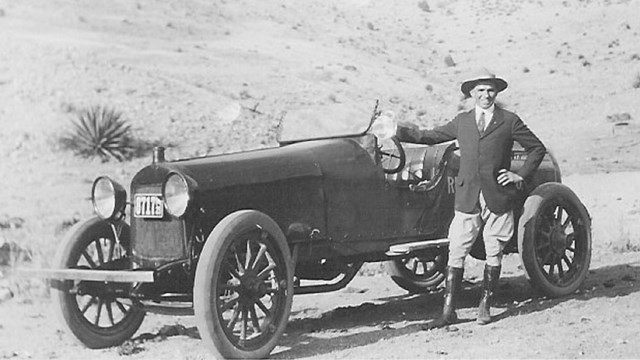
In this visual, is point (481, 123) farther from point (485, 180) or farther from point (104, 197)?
point (104, 197)

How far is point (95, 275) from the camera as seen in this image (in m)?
6.03

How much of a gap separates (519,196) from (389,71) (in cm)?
2779

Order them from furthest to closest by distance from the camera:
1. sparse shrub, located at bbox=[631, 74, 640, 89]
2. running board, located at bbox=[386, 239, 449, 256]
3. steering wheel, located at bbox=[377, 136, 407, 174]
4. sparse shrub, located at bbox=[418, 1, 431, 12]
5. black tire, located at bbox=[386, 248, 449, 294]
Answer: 1. sparse shrub, located at bbox=[418, 1, 431, 12]
2. sparse shrub, located at bbox=[631, 74, 640, 89]
3. black tire, located at bbox=[386, 248, 449, 294]
4. steering wheel, located at bbox=[377, 136, 407, 174]
5. running board, located at bbox=[386, 239, 449, 256]

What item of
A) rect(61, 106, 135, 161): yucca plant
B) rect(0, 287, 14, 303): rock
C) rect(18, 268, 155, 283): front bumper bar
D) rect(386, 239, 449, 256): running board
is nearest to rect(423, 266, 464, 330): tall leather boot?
rect(386, 239, 449, 256): running board

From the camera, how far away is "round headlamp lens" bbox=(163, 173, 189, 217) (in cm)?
607

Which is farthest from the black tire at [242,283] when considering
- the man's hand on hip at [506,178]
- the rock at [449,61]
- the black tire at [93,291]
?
the rock at [449,61]

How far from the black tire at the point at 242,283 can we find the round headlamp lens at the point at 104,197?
1106mm

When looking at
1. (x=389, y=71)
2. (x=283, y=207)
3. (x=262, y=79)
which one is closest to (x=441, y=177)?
(x=283, y=207)

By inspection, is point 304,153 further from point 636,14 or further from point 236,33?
point 636,14

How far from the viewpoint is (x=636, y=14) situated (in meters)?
42.2

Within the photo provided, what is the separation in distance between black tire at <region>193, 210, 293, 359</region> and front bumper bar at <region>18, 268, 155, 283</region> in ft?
1.12

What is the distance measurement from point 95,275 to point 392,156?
2.59m

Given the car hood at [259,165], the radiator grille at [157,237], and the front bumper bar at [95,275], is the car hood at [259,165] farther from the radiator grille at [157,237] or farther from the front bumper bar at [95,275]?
the front bumper bar at [95,275]

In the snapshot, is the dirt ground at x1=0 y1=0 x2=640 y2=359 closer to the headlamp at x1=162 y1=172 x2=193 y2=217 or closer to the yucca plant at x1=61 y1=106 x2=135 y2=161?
the yucca plant at x1=61 y1=106 x2=135 y2=161
